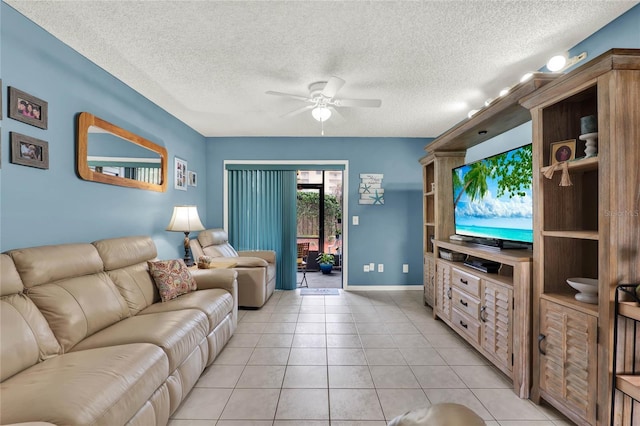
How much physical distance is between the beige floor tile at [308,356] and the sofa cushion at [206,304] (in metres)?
0.72

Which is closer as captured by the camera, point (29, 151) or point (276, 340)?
point (29, 151)

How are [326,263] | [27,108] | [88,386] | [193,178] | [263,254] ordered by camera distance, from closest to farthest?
[88,386] → [27,108] → [193,178] → [263,254] → [326,263]

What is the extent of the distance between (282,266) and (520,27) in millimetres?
4060

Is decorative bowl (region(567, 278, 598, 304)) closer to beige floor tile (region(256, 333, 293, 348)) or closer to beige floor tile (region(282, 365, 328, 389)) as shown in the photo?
beige floor tile (region(282, 365, 328, 389))

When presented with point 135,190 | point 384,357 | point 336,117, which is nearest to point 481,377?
point 384,357

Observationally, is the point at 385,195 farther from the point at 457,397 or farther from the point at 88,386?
the point at 88,386

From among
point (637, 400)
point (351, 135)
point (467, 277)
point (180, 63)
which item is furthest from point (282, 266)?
point (637, 400)

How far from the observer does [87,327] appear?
1.78 meters

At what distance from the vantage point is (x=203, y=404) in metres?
1.85

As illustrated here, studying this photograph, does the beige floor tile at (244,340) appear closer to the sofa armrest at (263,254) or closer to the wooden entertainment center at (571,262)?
the sofa armrest at (263,254)

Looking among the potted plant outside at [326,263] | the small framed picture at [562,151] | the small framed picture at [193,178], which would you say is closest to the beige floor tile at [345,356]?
the small framed picture at [562,151]

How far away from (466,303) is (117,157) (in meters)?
3.52

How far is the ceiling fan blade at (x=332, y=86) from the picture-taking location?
A: 2312mm

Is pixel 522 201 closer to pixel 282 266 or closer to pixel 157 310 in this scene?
pixel 157 310
